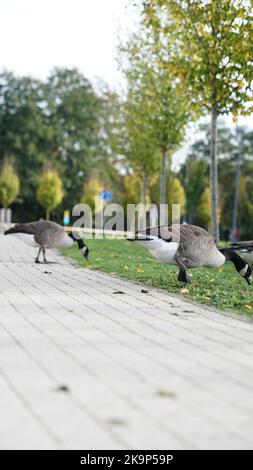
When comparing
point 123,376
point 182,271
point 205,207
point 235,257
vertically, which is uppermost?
point 205,207

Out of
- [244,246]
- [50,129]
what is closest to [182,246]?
[244,246]

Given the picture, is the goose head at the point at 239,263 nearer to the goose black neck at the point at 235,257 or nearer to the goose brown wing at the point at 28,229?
the goose black neck at the point at 235,257

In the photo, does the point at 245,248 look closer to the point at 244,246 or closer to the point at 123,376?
the point at 244,246

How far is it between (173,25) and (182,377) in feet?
46.1

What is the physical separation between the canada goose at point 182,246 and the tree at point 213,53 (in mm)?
6368

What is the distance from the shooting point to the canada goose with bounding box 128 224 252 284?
9.37 meters

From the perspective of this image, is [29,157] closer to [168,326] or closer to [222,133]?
[222,133]

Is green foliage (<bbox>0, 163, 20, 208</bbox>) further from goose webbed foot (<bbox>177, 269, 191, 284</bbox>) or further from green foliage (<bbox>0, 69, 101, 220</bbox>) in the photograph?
goose webbed foot (<bbox>177, 269, 191, 284</bbox>)

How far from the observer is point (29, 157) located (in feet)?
201

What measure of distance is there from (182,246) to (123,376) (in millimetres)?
5408

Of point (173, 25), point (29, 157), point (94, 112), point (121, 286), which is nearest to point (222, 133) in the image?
point (94, 112)

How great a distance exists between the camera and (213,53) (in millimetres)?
15117

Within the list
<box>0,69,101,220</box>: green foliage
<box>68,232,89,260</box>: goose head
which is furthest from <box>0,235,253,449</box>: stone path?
<box>0,69,101,220</box>: green foliage

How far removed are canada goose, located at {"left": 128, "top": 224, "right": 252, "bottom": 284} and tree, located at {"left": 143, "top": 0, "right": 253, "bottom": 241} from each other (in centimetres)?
637
